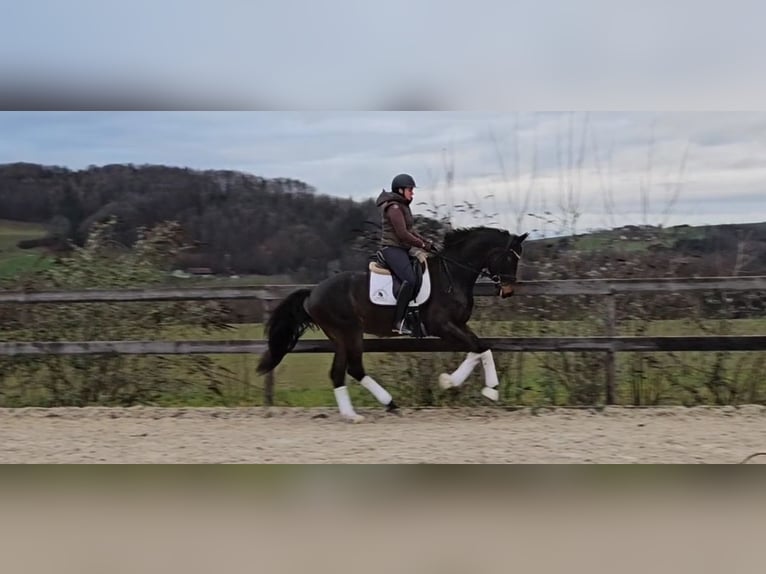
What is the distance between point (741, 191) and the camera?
5.79m

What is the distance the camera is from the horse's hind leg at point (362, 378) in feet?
20.3

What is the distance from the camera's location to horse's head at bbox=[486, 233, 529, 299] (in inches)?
242

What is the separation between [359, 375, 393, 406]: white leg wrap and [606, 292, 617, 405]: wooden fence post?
1.61 m

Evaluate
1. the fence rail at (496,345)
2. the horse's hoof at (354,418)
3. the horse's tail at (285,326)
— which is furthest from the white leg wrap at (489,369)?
the horse's tail at (285,326)

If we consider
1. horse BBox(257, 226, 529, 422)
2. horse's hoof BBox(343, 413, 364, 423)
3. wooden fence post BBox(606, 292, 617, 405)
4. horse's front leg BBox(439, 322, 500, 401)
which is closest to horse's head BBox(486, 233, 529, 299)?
horse BBox(257, 226, 529, 422)

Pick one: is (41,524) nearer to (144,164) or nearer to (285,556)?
(285,556)

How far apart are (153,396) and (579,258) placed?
338 cm

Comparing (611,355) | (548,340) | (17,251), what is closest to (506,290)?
(548,340)

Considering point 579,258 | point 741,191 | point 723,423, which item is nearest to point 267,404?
point 579,258

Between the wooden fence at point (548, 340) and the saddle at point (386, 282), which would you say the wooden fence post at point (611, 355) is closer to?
the wooden fence at point (548, 340)

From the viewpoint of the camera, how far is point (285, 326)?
631 cm

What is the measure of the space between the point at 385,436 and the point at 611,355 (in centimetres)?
185

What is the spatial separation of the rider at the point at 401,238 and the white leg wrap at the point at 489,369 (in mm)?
549

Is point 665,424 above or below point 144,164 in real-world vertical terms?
below
